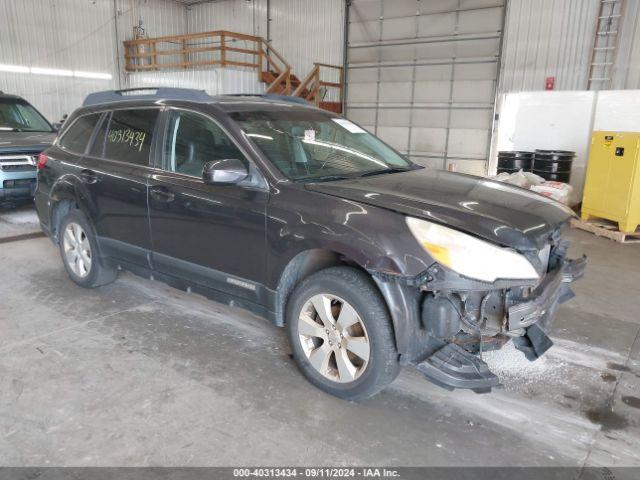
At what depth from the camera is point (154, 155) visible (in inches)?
131

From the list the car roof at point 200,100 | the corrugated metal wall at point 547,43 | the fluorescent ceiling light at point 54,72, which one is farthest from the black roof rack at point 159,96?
the fluorescent ceiling light at point 54,72

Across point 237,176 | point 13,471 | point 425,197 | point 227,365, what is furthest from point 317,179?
point 13,471

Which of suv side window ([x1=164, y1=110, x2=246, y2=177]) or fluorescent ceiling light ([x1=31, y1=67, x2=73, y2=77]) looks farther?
fluorescent ceiling light ([x1=31, y1=67, x2=73, y2=77])

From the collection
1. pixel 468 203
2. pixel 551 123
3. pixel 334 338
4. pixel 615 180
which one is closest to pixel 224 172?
pixel 334 338

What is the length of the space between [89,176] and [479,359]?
10.3ft

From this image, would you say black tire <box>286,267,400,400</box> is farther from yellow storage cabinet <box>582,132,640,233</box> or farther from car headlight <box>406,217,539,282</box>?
yellow storage cabinet <box>582,132,640,233</box>

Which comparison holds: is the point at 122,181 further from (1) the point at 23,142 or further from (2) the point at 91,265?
(1) the point at 23,142

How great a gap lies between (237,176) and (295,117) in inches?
33.2

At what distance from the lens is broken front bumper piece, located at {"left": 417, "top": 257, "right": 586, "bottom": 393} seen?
2209mm

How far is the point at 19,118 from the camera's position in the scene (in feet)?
25.3

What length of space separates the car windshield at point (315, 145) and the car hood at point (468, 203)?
212mm

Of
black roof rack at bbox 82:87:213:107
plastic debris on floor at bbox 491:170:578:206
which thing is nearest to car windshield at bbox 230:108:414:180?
black roof rack at bbox 82:87:213:107

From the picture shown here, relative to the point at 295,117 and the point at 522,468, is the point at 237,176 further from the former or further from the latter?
the point at 522,468

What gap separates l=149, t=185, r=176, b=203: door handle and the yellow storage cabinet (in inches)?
233
